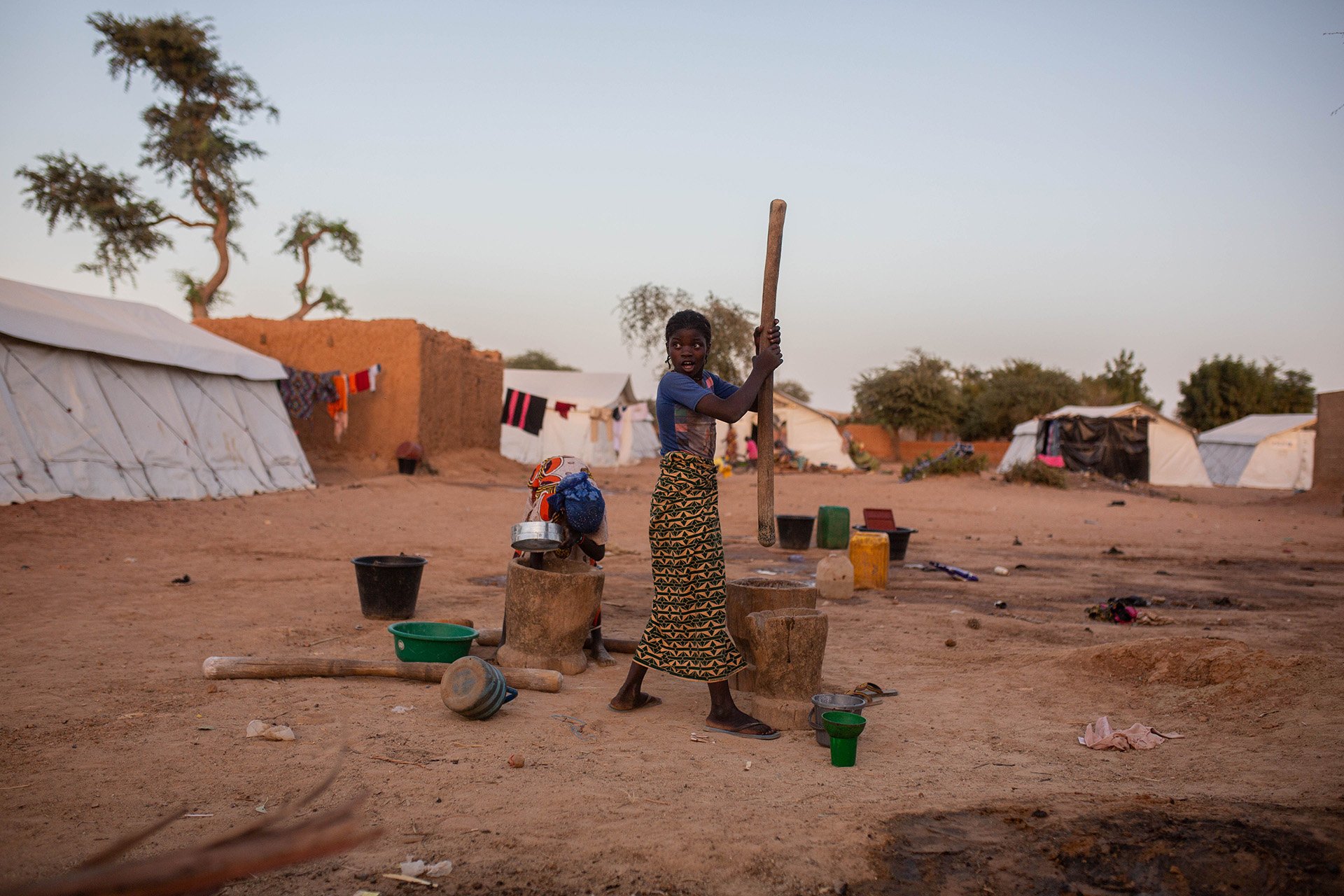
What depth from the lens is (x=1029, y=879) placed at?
2162mm

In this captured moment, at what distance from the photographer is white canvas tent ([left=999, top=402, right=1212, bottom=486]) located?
2402 cm

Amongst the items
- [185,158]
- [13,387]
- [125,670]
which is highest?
[185,158]

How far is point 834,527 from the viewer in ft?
30.1

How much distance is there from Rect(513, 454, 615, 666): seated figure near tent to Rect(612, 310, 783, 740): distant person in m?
0.71

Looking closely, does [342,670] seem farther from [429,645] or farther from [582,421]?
[582,421]

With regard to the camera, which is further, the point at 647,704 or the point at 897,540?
the point at 897,540

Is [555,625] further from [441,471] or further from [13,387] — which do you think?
[441,471]

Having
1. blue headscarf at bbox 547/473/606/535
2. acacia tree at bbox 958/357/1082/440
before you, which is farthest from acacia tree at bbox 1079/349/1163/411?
blue headscarf at bbox 547/473/606/535

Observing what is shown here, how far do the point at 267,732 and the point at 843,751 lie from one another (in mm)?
2163

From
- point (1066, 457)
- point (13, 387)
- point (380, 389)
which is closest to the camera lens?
point (13, 387)

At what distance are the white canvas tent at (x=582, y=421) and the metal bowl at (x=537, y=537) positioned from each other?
2045 cm

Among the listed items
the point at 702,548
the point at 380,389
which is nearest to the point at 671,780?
the point at 702,548

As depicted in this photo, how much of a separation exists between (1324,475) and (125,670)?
19.6 m

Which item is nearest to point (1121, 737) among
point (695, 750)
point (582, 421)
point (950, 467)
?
point (695, 750)
